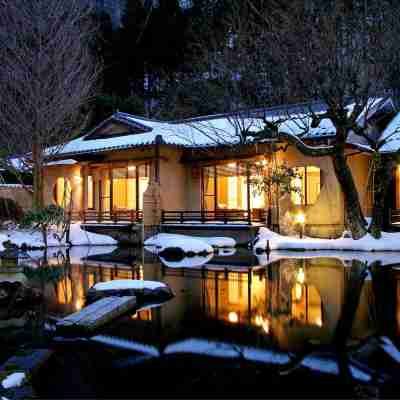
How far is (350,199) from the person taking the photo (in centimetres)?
1616

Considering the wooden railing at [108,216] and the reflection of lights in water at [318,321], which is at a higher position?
the wooden railing at [108,216]

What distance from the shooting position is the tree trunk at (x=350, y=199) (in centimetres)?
1596

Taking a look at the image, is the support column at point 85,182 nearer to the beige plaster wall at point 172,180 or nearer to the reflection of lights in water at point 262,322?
the beige plaster wall at point 172,180

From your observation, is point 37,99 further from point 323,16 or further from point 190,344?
point 190,344

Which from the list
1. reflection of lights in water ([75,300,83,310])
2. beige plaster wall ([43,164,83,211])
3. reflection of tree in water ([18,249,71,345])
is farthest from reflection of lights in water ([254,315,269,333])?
beige plaster wall ([43,164,83,211])

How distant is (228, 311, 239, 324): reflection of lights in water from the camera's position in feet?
22.3

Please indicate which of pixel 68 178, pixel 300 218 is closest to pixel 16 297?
pixel 300 218

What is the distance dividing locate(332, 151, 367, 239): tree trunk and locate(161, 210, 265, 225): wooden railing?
372 cm

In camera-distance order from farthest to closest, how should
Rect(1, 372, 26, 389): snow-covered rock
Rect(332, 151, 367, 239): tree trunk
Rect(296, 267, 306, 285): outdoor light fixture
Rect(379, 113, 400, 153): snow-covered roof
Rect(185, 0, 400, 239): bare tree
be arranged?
Rect(379, 113, 400, 153): snow-covered roof
Rect(332, 151, 367, 239): tree trunk
Rect(185, 0, 400, 239): bare tree
Rect(296, 267, 306, 285): outdoor light fixture
Rect(1, 372, 26, 389): snow-covered rock

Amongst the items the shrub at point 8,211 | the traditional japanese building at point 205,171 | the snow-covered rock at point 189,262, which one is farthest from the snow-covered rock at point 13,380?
the shrub at point 8,211

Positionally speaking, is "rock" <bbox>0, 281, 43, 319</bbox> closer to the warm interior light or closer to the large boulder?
the large boulder

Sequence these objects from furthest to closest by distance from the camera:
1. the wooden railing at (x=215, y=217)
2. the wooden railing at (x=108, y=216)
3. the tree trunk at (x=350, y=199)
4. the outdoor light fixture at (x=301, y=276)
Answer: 1. the wooden railing at (x=108, y=216)
2. the wooden railing at (x=215, y=217)
3. the tree trunk at (x=350, y=199)
4. the outdoor light fixture at (x=301, y=276)

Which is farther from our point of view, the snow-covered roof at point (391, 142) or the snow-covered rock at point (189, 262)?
the snow-covered roof at point (391, 142)

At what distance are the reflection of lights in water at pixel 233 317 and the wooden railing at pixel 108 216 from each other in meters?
14.1
